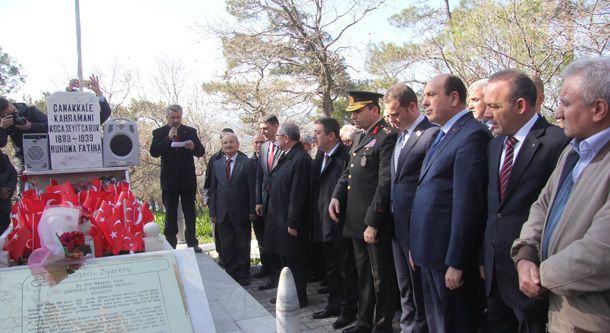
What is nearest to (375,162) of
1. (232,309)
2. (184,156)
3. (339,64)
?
(232,309)

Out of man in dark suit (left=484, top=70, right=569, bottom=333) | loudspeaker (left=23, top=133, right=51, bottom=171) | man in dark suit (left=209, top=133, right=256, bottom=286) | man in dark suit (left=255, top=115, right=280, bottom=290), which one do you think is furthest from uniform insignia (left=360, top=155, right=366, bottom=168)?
loudspeaker (left=23, top=133, right=51, bottom=171)

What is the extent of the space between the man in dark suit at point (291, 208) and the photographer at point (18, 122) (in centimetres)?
282

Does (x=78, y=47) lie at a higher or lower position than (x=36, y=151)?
higher

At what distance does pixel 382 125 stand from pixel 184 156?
3386 mm

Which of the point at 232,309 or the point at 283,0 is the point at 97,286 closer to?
the point at 232,309

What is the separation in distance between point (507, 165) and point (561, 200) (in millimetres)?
563

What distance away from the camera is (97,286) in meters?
2.71

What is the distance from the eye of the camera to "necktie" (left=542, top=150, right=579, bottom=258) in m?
2.04

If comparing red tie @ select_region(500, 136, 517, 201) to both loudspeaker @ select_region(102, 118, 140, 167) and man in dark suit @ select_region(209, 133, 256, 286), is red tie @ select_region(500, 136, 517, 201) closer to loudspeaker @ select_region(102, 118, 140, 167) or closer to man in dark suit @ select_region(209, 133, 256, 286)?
man in dark suit @ select_region(209, 133, 256, 286)

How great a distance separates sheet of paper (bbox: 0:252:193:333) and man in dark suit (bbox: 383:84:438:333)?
158 cm

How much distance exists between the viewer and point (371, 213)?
363 centimetres

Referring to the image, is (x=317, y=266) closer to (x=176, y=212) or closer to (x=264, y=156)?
(x=264, y=156)

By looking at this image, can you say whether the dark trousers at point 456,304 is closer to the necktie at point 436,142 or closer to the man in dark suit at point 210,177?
the necktie at point 436,142

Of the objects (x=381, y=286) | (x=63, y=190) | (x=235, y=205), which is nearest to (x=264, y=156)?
(x=235, y=205)
